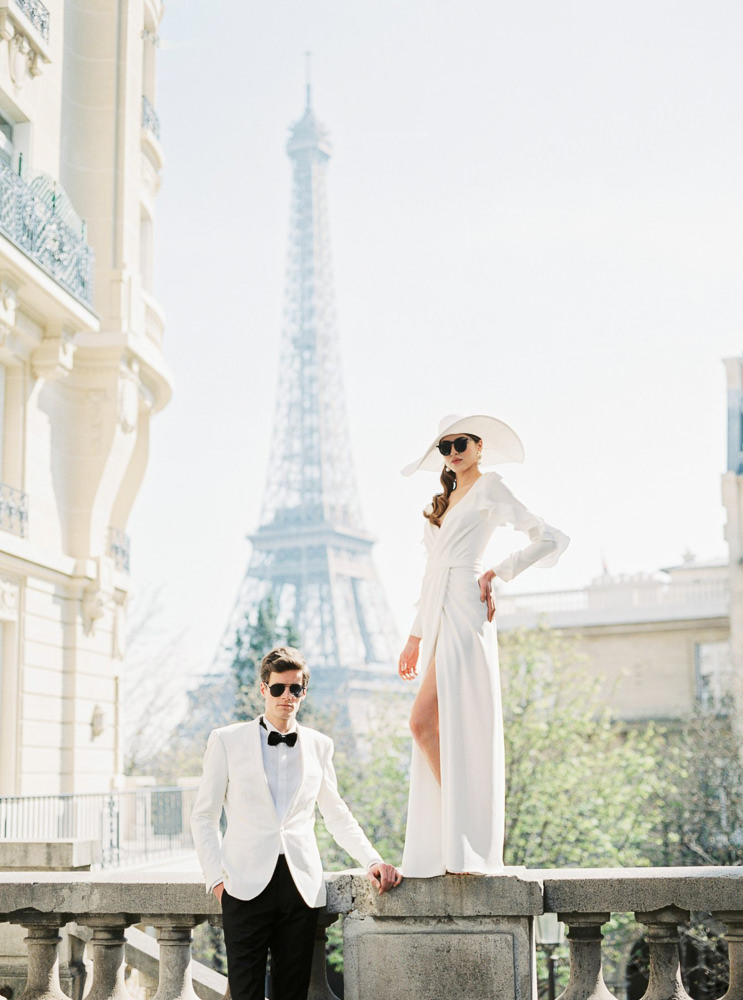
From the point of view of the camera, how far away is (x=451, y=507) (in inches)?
200

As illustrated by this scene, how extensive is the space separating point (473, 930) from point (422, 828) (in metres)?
0.41

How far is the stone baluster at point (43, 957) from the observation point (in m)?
4.88

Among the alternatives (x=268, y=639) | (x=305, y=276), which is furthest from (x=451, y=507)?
(x=305, y=276)

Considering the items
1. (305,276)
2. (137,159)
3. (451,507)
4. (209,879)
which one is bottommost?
(209,879)

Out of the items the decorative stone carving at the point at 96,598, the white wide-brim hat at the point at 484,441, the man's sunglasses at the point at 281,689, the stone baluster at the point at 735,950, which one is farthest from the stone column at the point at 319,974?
the decorative stone carving at the point at 96,598

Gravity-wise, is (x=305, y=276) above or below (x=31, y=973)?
above

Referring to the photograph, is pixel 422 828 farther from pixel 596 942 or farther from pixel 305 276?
pixel 305 276

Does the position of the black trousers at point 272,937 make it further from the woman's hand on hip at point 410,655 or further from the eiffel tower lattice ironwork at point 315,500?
the eiffel tower lattice ironwork at point 315,500

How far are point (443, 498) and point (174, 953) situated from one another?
2.10 meters

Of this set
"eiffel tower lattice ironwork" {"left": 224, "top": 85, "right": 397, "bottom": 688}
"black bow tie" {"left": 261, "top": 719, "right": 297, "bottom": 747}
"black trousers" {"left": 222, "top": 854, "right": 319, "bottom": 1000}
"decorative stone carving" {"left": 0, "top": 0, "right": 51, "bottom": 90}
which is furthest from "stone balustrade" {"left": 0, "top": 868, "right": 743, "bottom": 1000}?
"eiffel tower lattice ironwork" {"left": 224, "top": 85, "right": 397, "bottom": 688}

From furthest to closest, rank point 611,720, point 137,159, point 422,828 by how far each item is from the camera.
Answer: point 611,720, point 137,159, point 422,828

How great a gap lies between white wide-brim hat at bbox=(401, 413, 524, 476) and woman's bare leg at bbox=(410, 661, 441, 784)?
0.95 metres

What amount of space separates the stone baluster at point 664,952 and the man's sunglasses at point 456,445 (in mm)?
1914

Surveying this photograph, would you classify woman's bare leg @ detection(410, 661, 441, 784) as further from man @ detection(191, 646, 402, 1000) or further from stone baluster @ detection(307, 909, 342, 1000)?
stone baluster @ detection(307, 909, 342, 1000)
